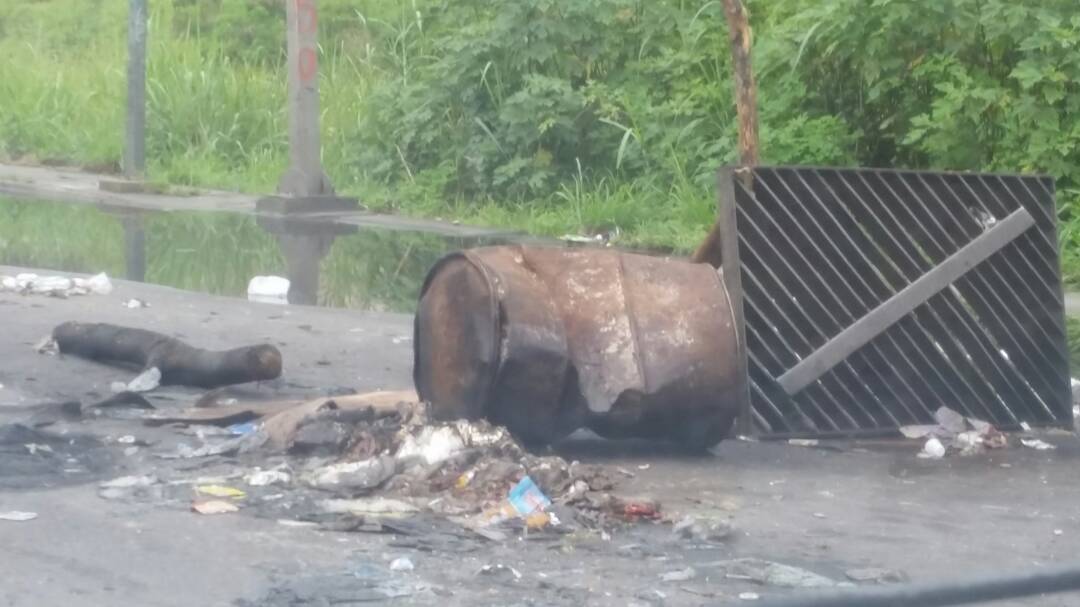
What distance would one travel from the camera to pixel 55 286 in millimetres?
10523

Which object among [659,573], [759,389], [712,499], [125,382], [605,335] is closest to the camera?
[659,573]

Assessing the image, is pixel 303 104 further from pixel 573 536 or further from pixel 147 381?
pixel 573 536

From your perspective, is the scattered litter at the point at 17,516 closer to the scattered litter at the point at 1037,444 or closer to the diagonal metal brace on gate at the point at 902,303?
the diagonal metal brace on gate at the point at 902,303

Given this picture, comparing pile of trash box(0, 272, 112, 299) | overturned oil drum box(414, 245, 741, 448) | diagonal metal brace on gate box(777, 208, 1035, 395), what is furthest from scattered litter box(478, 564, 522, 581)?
pile of trash box(0, 272, 112, 299)

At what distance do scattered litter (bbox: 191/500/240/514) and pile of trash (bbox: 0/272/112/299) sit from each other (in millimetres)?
4957

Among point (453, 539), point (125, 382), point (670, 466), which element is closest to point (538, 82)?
point (125, 382)

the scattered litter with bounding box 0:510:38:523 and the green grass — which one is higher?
the green grass

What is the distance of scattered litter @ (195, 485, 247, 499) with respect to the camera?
233 inches

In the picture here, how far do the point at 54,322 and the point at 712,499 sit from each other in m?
4.59

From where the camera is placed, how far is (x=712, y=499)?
6230mm

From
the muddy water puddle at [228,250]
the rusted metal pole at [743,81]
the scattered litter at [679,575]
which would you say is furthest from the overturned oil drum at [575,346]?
the muddy water puddle at [228,250]

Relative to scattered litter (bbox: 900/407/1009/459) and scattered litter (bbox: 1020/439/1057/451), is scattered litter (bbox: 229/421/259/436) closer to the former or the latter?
scattered litter (bbox: 900/407/1009/459)

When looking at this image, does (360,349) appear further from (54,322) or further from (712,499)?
(712,499)

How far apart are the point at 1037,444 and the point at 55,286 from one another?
594 centimetres
